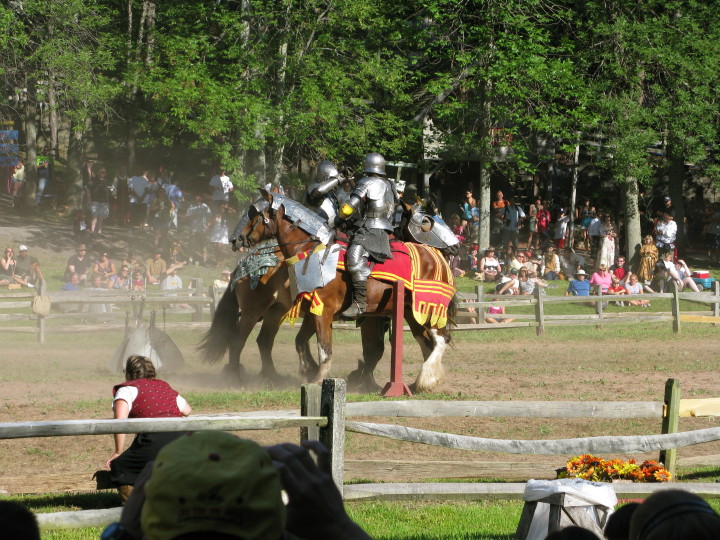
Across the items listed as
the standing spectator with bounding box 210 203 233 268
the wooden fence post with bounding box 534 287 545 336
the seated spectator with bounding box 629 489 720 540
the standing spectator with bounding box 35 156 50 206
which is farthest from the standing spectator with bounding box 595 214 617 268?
the seated spectator with bounding box 629 489 720 540

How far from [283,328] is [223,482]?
17.4 m

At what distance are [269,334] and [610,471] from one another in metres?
7.11

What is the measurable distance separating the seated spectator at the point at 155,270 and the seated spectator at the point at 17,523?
1933 cm

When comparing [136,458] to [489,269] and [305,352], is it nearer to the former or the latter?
[305,352]

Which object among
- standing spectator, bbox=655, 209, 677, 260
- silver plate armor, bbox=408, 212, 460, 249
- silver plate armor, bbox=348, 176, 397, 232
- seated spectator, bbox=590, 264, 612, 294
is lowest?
seated spectator, bbox=590, 264, 612, 294

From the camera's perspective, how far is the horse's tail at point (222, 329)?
44.5 ft

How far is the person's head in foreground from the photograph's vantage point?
1.99 m

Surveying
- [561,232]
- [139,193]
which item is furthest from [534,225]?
[139,193]

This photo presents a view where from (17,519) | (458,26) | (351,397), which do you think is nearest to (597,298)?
(458,26)

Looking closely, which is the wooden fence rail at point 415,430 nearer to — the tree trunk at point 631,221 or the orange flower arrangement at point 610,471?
the orange flower arrangement at point 610,471

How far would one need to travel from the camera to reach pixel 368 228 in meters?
12.3

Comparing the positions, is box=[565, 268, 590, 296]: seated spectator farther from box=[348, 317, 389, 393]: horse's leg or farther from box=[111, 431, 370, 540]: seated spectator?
box=[111, 431, 370, 540]: seated spectator

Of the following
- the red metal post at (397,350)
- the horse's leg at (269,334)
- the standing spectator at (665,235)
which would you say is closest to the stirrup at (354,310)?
the red metal post at (397,350)

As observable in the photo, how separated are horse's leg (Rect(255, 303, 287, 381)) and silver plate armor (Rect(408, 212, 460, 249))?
6.83 ft
